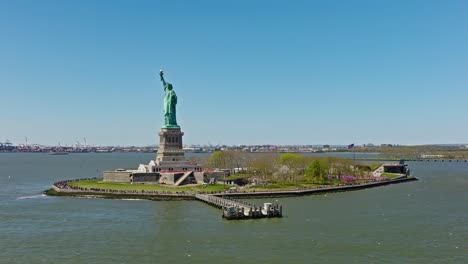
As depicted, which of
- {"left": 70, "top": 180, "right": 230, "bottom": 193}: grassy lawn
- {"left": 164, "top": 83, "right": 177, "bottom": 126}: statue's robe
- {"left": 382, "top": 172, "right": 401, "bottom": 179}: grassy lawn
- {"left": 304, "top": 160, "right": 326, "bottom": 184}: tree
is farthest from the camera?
{"left": 382, "top": 172, "right": 401, "bottom": 179}: grassy lawn

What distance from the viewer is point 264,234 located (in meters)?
40.6

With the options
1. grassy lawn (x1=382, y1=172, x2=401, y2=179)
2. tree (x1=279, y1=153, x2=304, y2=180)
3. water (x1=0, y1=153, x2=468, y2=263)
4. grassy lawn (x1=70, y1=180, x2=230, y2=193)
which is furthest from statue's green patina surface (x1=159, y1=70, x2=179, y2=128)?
grassy lawn (x1=382, y1=172, x2=401, y2=179)

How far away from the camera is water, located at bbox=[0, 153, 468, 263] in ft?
111

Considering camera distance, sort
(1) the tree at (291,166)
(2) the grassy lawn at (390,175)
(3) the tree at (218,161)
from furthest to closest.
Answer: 1. (3) the tree at (218,161)
2. (2) the grassy lawn at (390,175)
3. (1) the tree at (291,166)

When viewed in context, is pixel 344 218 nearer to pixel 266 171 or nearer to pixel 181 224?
pixel 181 224

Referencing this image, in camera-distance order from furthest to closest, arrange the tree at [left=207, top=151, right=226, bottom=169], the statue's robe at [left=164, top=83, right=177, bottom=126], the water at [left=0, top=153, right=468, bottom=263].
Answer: the tree at [left=207, top=151, right=226, bottom=169] < the statue's robe at [left=164, top=83, right=177, bottom=126] < the water at [left=0, top=153, right=468, bottom=263]

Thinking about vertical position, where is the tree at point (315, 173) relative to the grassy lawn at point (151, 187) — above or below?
above

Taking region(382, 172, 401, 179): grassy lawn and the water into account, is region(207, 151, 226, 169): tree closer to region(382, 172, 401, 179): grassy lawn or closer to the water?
region(382, 172, 401, 179): grassy lawn

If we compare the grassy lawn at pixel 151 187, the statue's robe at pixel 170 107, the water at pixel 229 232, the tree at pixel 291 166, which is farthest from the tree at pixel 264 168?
the water at pixel 229 232

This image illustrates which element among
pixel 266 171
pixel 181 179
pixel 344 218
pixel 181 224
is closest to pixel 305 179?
pixel 266 171

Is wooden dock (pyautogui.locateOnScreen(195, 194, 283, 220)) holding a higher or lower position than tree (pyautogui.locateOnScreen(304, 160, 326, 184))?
lower

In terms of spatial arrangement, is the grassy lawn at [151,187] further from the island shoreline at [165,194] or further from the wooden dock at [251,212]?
the wooden dock at [251,212]

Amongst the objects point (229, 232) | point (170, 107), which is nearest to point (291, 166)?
point (170, 107)

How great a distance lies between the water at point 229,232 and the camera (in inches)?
1330
